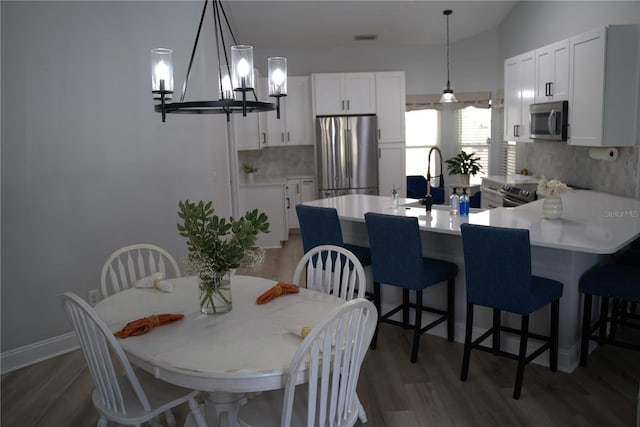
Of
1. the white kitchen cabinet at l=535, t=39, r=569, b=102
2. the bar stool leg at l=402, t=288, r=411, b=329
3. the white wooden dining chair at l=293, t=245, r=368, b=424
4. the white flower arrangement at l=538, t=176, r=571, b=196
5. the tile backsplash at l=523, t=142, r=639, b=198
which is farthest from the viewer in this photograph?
the white kitchen cabinet at l=535, t=39, r=569, b=102

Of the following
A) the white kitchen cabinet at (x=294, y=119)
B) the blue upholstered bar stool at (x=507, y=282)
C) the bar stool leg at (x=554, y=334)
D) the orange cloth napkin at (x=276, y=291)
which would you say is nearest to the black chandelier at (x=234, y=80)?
the orange cloth napkin at (x=276, y=291)

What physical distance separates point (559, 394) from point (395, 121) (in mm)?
4886

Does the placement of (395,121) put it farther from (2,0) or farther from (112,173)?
(2,0)

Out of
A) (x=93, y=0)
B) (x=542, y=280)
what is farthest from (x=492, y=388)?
(x=93, y=0)

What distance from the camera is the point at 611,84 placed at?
155 inches

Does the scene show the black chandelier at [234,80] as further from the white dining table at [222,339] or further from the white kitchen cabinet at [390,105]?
the white kitchen cabinet at [390,105]

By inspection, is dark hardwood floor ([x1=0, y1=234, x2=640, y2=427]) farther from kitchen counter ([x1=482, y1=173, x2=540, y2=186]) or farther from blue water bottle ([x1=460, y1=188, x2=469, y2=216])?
kitchen counter ([x1=482, y1=173, x2=540, y2=186])

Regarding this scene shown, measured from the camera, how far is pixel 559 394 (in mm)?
2787

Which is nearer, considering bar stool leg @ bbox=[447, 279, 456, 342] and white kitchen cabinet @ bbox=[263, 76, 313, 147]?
bar stool leg @ bbox=[447, 279, 456, 342]

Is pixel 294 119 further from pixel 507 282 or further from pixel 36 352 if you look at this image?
pixel 507 282

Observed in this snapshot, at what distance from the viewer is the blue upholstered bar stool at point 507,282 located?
2643 millimetres

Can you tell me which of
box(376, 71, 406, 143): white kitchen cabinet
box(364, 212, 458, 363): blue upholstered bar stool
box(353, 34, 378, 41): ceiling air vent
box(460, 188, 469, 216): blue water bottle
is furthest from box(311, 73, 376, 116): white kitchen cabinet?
box(364, 212, 458, 363): blue upholstered bar stool

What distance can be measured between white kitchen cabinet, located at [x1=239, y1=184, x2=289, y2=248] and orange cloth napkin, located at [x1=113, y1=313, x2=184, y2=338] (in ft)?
14.7

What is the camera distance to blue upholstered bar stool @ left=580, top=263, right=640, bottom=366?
110 inches
